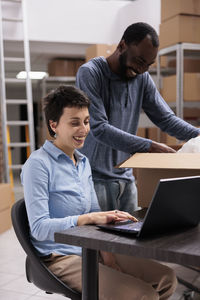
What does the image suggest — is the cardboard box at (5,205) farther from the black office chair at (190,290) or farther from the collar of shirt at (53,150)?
the collar of shirt at (53,150)

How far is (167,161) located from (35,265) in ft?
1.79

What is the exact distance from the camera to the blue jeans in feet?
5.51

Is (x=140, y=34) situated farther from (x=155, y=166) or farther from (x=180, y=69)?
(x=180, y=69)

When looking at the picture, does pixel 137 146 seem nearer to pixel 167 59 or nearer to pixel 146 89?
pixel 146 89

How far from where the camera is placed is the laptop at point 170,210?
934 mm

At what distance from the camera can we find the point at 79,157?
1480 mm

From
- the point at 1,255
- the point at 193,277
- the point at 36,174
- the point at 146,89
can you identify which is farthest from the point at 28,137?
the point at 36,174

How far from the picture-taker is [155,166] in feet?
4.14

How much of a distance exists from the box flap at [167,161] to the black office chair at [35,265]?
0.39 metres

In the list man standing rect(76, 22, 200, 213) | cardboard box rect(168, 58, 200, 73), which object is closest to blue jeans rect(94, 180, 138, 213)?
man standing rect(76, 22, 200, 213)

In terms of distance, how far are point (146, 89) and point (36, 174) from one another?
2.58 feet

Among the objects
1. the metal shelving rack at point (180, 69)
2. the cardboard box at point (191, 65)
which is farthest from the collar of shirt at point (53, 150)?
the cardboard box at point (191, 65)

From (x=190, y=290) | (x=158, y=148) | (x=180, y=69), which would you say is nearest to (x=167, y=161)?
(x=158, y=148)

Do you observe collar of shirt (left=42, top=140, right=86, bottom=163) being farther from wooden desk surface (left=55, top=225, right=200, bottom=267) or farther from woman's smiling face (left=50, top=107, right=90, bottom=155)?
wooden desk surface (left=55, top=225, right=200, bottom=267)
